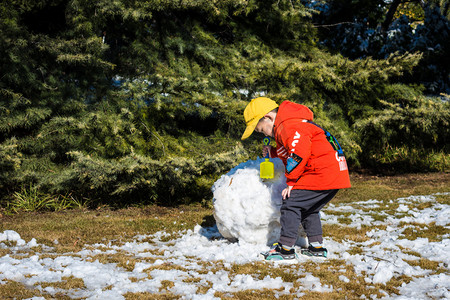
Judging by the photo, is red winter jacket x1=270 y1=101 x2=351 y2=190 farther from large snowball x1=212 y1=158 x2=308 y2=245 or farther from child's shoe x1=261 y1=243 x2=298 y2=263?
child's shoe x1=261 y1=243 x2=298 y2=263

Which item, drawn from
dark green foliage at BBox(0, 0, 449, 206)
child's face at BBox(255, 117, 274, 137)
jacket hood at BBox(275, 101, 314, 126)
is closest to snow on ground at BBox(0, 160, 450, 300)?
child's face at BBox(255, 117, 274, 137)

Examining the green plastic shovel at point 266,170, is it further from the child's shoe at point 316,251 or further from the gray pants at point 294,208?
the child's shoe at point 316,251

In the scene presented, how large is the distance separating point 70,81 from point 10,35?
118 centimetres

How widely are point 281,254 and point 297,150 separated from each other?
3.07 feet

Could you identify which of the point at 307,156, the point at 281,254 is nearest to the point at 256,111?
the point at 307,156

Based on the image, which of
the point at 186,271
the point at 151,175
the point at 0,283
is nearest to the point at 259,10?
the point at 151,175

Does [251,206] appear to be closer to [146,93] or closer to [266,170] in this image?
[266,170]

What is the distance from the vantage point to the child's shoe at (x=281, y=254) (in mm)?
3438

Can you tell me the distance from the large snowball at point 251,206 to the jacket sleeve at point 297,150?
1.17 feet

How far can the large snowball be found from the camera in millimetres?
3727

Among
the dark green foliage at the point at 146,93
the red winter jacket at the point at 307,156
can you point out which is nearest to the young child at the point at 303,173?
the red winter jacket at the point at 307,156

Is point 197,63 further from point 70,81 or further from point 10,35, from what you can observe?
point 10,35

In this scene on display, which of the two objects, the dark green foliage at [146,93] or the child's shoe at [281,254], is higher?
the dark green foliage at [146,93]

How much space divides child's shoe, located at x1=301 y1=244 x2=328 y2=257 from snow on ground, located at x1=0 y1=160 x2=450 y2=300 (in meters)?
0.08
